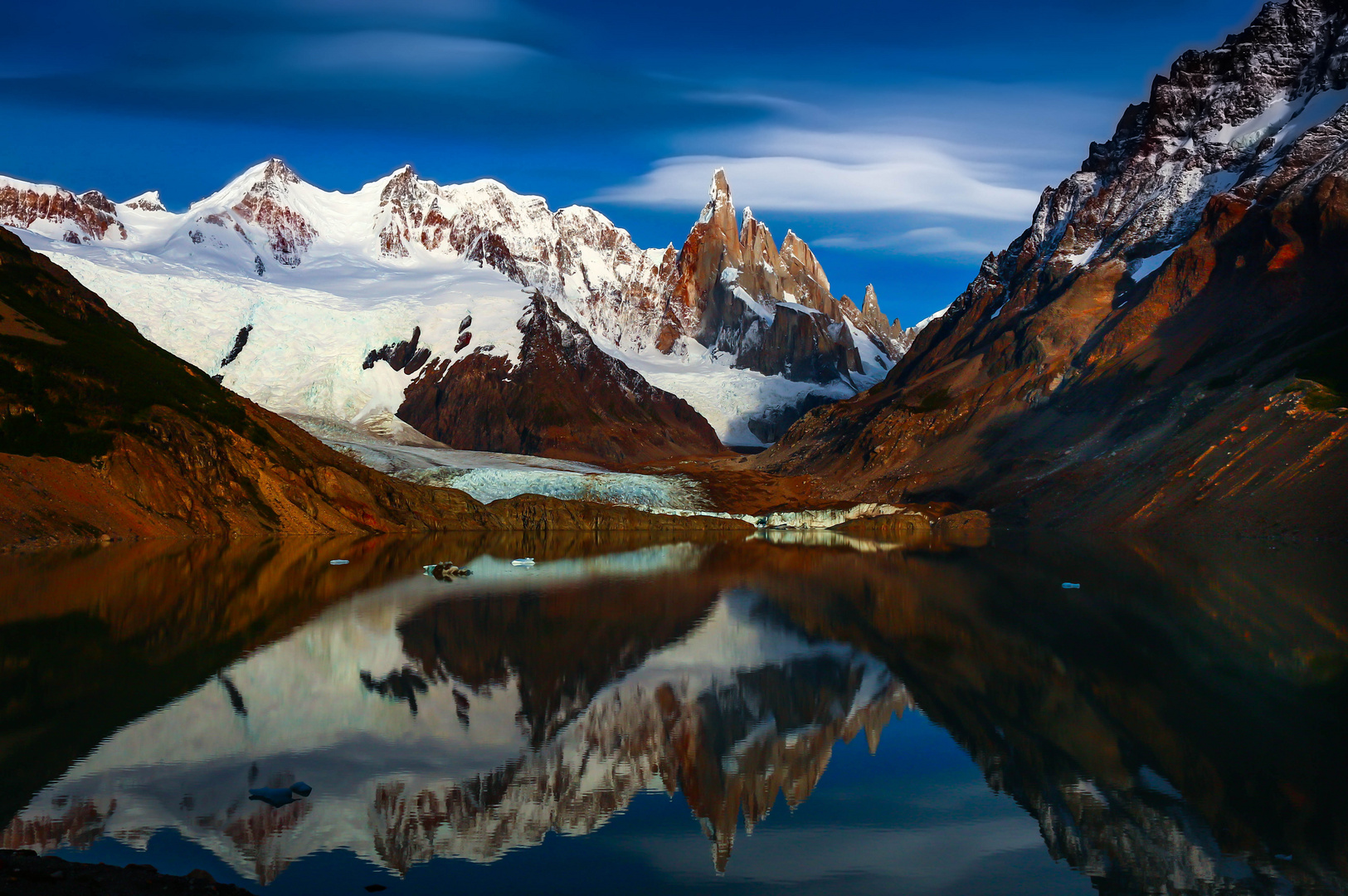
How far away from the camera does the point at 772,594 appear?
56.9 metres

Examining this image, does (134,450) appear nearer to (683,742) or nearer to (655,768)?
(683,742)

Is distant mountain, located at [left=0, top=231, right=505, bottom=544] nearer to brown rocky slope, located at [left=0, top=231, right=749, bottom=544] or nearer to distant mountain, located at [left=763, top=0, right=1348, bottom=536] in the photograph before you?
Result: brown rocky slope, located at [left=0, top=231, right=749, bottom=544]

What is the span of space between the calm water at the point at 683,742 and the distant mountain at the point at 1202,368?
6171cm

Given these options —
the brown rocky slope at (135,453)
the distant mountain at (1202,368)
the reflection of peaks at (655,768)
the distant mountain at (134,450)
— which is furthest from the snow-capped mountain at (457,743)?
the distant mountain at (1202,368)

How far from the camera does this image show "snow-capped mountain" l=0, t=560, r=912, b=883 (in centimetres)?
1919

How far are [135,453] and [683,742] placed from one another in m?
83.1

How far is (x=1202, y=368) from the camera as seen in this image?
139375 mm

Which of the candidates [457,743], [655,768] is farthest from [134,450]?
[655,768]

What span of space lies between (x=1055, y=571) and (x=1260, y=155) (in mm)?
148217

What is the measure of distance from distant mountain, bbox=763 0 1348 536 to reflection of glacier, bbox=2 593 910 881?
7490cm

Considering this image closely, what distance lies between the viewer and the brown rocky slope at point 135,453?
86.6 metres

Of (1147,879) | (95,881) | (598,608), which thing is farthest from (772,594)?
(95,881)

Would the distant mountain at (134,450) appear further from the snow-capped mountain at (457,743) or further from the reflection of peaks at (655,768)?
the reflection of peaks at (655,768)

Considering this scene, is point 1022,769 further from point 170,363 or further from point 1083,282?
point 1083,282
